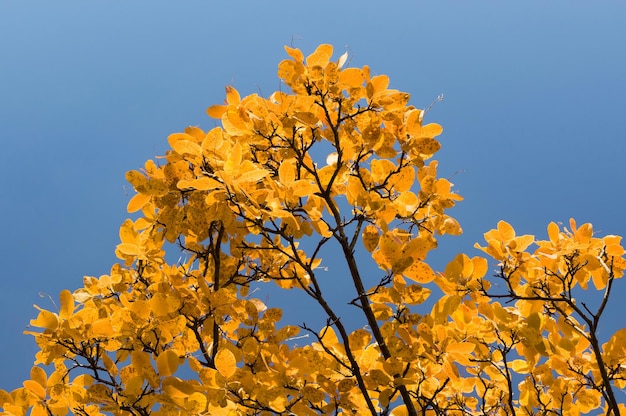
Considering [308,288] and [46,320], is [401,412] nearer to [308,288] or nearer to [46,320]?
[308,288]

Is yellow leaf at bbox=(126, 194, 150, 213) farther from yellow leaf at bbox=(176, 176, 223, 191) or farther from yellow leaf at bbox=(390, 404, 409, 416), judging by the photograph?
yellow leaf at bbox=(390, 404, 409, 416)

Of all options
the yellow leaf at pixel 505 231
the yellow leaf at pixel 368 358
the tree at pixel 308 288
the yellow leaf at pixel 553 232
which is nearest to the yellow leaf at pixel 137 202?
the tree at pixel 308 288

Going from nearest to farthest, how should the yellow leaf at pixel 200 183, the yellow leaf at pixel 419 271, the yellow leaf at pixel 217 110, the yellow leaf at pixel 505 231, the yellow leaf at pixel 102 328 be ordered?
the yellow leaf at pixel 200 183 < the yellow leaf at pixel 102 328 < the yellow leaf at pixel 419 271 < the yellow leaf at pixel 505 231 < the yellow leaf at pixel 217 110

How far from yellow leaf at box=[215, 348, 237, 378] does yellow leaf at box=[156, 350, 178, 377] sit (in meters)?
0.11

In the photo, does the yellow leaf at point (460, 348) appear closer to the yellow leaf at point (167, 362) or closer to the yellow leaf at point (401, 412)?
the yellow leaf at point (401, 412)

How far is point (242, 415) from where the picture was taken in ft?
5.38

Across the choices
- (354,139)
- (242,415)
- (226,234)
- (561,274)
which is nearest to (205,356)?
(242,415)

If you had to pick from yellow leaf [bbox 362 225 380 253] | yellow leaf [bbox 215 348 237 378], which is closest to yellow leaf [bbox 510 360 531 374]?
yellow leaf [bbox 362 225 380 253]

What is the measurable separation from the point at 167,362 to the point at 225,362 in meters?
0.15

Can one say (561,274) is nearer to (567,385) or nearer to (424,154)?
(567,385)

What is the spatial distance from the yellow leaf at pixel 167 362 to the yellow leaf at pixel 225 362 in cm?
11

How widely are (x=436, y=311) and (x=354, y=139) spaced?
2.03 feet

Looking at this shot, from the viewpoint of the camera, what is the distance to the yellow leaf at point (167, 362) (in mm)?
1425

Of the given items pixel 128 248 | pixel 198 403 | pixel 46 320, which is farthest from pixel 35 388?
pixel 198 403
